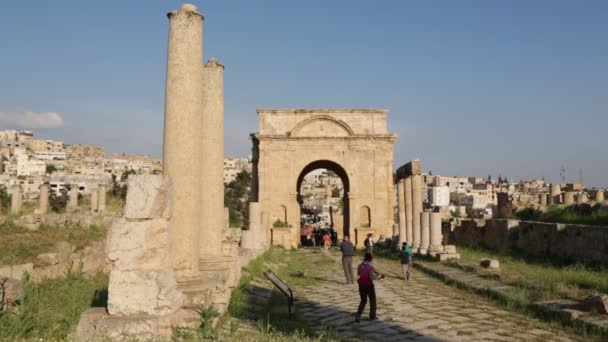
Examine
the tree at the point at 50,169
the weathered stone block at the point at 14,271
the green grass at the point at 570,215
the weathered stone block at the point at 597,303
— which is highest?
the tree at the point at 50,169

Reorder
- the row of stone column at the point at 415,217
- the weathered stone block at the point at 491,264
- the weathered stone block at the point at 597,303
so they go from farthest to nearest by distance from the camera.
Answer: the row of stone column at the point at 415,217, the weathered stone block at the point at 491,264, the weathered stone block at the point at 597,303

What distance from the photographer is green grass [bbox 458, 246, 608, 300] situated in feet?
32.6

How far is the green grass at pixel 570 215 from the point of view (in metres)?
16.0

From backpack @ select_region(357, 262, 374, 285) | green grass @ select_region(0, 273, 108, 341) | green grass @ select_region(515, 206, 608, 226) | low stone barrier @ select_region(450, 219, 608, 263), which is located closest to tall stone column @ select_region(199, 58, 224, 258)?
green grass @ select_region(0, 273, 108, 341)

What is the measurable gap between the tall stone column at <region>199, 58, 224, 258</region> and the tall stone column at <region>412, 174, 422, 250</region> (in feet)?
38.6

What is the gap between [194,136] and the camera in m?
8.36

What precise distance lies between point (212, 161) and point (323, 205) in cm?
9102

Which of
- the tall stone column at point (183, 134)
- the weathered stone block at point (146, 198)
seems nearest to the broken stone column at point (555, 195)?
Result: the tall stone column at point (183, 134)

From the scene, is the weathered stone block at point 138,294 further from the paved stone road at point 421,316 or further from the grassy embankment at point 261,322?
the paved stone road at point 421,316

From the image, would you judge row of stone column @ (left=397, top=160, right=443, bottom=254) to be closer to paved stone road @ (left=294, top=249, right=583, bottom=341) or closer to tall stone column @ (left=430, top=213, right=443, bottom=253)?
tall stone column @ (left=430, top=213, right=443, bottom=253)

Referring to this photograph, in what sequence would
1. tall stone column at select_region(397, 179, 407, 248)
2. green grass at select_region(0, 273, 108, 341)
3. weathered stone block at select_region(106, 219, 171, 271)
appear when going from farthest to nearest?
tall stone column at select_region(397, 179, 407, 248)
weathered stone block at select_region(106, 219, 171, 271)
green grass at select_region(0, 273, 108, 341)

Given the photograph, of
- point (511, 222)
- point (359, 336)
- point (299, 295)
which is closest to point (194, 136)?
point (359, 336)

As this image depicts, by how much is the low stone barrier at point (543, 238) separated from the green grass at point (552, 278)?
1.49 ft

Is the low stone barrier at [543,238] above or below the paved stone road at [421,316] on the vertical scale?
above
